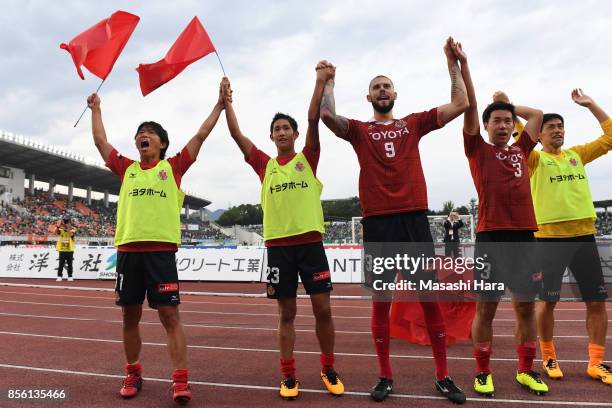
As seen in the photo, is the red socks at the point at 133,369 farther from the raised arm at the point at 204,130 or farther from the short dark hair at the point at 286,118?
the short dark hair at the point at 286,118

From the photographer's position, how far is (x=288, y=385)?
3275 mm

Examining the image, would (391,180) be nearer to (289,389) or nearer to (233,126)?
(233,126)

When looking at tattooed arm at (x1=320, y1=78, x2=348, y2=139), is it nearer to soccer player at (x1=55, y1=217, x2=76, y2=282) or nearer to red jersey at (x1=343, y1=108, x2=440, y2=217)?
red jersey at (x1=343, y1=108, x2=440, y2=217)

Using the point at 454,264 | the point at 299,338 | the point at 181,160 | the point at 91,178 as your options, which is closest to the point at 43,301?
the point at 299,338

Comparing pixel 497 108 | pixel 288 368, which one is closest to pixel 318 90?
pixel 497 108

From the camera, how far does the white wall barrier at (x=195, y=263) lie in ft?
41.9

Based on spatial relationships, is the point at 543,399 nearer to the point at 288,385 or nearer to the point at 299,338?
the point at 288,385

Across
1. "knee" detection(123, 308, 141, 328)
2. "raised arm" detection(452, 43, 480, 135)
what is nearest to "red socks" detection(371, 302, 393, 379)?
"raised arm" detection(452, 43, 480, 135)

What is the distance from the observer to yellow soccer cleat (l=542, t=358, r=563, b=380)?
142 inches

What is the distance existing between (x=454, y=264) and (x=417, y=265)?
7.81ft

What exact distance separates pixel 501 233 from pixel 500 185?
38cm

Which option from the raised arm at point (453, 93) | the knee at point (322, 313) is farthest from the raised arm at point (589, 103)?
the knee at point (322, 313)

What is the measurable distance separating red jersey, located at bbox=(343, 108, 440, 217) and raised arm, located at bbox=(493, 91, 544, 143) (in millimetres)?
846

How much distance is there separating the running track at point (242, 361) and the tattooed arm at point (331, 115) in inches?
80.7
